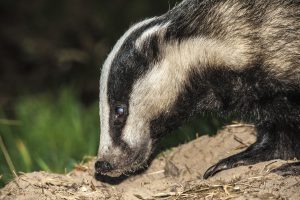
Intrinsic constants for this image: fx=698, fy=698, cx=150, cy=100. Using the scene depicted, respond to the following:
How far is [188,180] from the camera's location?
480cm

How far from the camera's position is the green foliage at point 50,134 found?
5.88 m

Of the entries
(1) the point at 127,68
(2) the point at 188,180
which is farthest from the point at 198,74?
(2) the point at 188,180

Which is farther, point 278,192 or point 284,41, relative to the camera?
point 284,41

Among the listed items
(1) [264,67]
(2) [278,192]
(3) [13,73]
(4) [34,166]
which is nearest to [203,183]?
(2) [278,192]

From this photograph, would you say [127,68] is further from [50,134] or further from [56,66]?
[56,66]

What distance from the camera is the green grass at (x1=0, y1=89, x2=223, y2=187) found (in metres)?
5.70

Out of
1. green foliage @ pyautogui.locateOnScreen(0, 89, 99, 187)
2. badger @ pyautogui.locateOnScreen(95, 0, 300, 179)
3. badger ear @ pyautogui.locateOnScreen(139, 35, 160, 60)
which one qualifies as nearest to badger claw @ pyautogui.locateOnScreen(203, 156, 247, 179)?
badger @ pyautogui.locateOnScreen(95, 0, 300, 179)

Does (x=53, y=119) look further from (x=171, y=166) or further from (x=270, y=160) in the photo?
(x=270, y=160)

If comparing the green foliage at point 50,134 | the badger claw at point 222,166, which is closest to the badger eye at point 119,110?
the badger claw at point 222,166

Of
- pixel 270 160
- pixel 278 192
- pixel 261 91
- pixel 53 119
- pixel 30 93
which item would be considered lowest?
pixel 278 192

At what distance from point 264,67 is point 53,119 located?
3.80 meters

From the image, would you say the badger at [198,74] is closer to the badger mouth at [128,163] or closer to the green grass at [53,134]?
the badger mouth at [128,163]

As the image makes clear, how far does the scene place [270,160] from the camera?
4.81 metres

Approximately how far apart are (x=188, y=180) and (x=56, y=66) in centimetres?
637
